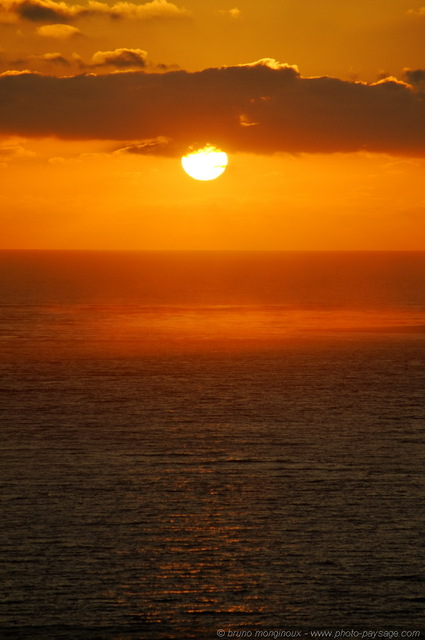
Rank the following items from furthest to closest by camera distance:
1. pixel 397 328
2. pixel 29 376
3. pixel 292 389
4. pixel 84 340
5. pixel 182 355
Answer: pixel 397 328
pixel 84 340
pixel 182 355
pixel 29 376
pixel 292 389

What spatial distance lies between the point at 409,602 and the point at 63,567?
8783 millimetres

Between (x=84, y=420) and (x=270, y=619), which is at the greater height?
(x=84, y=420)

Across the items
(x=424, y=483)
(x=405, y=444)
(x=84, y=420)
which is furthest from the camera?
(x=84, y=420)

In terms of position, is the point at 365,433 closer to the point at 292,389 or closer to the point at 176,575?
the point at 292,389

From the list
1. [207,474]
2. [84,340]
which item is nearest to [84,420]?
[207,474]

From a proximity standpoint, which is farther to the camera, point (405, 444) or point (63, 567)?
point (405, 444)

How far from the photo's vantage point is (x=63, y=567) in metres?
22.5

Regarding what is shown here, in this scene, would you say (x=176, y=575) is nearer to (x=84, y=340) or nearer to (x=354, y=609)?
(x=354, y=609)

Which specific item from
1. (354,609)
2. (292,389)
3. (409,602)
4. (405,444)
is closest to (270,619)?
(354,609)

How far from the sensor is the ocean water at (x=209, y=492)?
66.9 ft

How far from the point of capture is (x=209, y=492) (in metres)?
29.2

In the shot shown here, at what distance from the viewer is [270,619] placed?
65.0ft

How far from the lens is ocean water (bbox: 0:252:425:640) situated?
20.4 meters

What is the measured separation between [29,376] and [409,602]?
38206 mm
